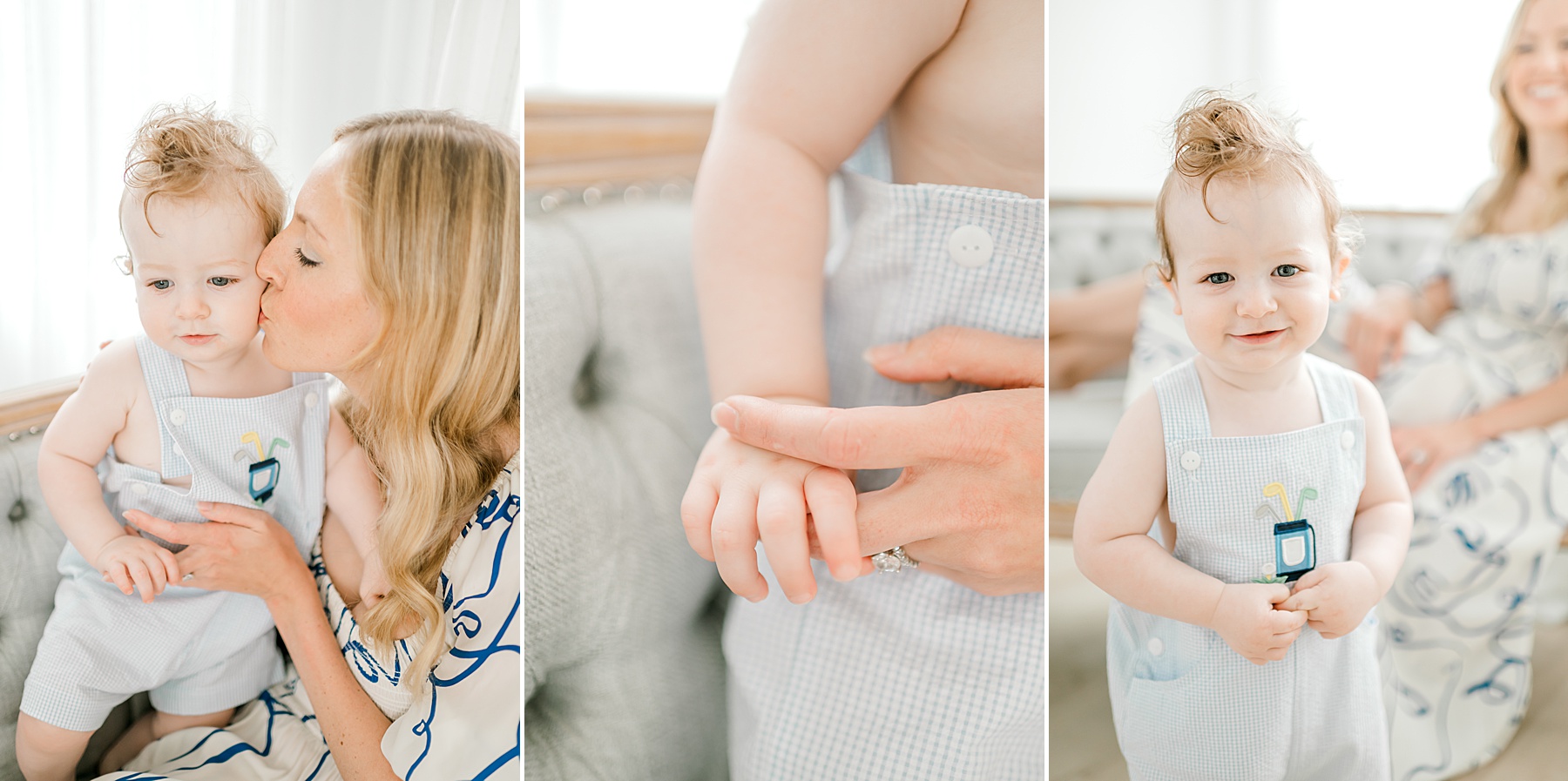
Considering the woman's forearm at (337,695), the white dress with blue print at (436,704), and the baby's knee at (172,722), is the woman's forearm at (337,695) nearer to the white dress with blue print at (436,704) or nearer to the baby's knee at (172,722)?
the white dress with blue print at (436,704)

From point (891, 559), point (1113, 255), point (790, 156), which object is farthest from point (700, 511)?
point (1113, 255)

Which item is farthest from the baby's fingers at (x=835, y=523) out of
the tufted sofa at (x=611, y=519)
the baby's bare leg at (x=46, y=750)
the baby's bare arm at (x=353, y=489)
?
the baby's bare leg at (x=46, y=750)

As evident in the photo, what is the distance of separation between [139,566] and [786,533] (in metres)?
0.65

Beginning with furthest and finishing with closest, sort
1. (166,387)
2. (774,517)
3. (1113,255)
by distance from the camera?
(1113,255) < (166,387) < (774,517)

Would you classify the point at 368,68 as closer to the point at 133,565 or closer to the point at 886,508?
the point at 133,565

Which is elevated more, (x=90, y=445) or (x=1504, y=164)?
(x=1504, y=164)

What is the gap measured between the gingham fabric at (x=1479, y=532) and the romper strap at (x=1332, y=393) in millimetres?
113

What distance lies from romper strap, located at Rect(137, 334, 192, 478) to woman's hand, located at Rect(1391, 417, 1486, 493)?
118cm

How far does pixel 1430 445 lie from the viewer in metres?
0.88

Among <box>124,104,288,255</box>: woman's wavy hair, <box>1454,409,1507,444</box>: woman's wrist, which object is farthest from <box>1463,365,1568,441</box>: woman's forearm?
<box>124,104,288,255</box>: woman's wavy hair

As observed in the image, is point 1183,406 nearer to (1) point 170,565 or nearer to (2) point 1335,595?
(2) point 1335,595

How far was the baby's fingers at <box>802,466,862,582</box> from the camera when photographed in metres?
0.75

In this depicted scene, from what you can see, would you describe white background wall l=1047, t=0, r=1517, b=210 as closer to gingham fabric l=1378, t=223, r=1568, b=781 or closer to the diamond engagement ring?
gingham fabric l=1378, t=223, r=1568, b=781

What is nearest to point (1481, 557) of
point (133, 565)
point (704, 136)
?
point (704, 136)
